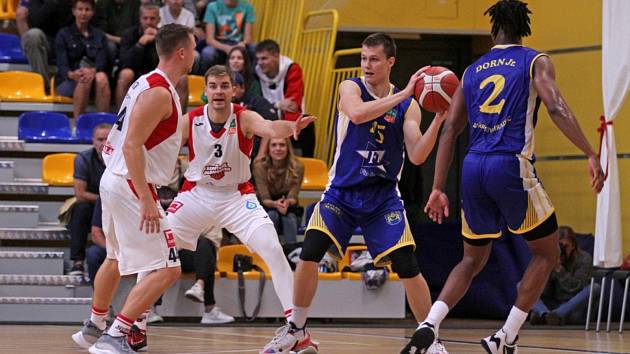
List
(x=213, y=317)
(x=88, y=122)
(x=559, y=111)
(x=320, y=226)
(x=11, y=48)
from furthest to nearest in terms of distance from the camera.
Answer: (x=11, y=48) → (x=88, y=122) → (x=213, y=317) → (x=320, y=226) → (x=559, y=111)

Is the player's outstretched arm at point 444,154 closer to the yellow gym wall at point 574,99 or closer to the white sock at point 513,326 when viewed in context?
the white sock at point 513,326

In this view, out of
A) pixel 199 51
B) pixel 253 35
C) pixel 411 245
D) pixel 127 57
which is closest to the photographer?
pixel 411 245

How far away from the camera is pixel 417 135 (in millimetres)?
6746

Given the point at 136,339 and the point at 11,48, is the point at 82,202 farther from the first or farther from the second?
the point at 136,339

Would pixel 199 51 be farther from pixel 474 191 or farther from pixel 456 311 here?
pixel 474 191

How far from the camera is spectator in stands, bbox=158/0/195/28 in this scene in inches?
511

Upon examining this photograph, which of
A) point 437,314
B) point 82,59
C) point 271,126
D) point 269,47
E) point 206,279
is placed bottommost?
point 206,279

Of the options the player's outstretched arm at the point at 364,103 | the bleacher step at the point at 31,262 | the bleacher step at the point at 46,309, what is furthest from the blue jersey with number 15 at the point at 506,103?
the bleacher step at the point at 31,262

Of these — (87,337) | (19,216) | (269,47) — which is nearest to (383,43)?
(87,337)

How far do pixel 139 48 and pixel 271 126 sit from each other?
17.9ft

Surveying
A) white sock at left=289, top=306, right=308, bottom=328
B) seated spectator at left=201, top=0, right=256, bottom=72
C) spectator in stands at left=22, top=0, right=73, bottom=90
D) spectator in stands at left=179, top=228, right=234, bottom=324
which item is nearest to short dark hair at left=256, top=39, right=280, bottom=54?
seated spectator at left=201, top=0, right=256, bottom=72

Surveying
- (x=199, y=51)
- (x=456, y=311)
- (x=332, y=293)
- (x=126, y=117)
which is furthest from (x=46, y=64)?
(x=126, y=117)

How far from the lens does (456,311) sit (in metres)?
12.4

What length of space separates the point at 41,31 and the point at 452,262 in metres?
5.01
